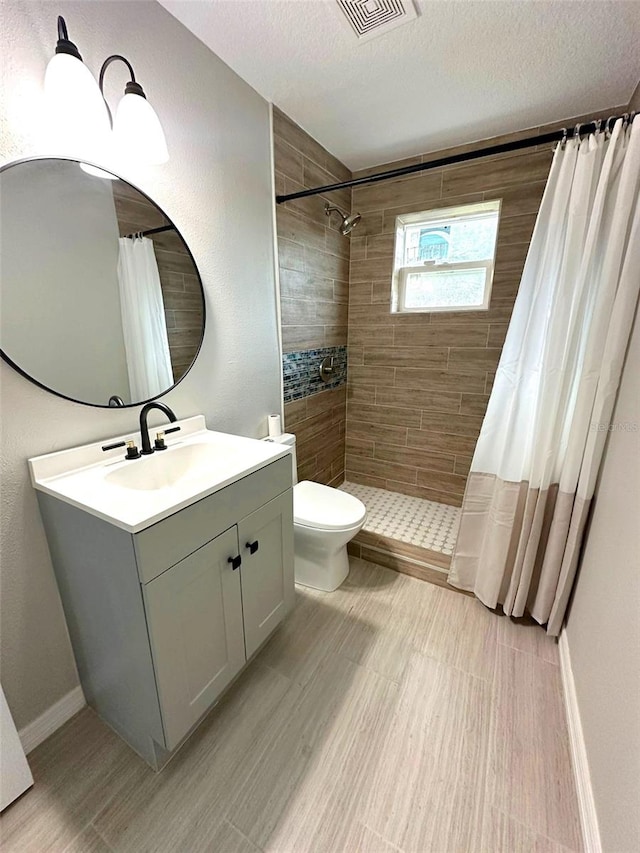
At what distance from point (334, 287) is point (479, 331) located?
39.5 inches

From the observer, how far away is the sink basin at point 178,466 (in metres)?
1.15

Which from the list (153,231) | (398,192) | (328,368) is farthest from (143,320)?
(398,192)

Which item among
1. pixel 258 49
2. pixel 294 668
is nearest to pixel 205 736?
pixel 294 668

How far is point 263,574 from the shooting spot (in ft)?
4.25

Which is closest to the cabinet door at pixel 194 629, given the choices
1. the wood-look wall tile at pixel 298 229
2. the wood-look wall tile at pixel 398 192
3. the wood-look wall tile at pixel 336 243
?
the wood-look wall tile at pixel 298 229

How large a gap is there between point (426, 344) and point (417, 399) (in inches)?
15.4

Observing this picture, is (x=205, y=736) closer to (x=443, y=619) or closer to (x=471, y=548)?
(x=443, y=619)

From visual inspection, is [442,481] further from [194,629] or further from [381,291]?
[194,629]

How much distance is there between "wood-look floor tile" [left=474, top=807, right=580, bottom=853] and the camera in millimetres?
935

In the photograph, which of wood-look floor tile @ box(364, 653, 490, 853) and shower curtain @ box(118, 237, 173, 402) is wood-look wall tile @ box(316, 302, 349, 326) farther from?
wood-look floor tile @ box(364, 653, 490, 853)

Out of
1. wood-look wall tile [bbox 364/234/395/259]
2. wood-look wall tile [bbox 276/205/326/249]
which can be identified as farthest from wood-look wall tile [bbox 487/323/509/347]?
wood-look wall tile [bbox 276/205/326/249]

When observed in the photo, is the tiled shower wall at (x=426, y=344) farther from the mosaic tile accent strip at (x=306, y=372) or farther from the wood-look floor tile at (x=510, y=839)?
the wood-look floor tile at (x=510, y=839)

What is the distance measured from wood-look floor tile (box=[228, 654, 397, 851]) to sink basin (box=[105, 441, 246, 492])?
95 cm

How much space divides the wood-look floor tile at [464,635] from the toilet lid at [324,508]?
24.3 inches
